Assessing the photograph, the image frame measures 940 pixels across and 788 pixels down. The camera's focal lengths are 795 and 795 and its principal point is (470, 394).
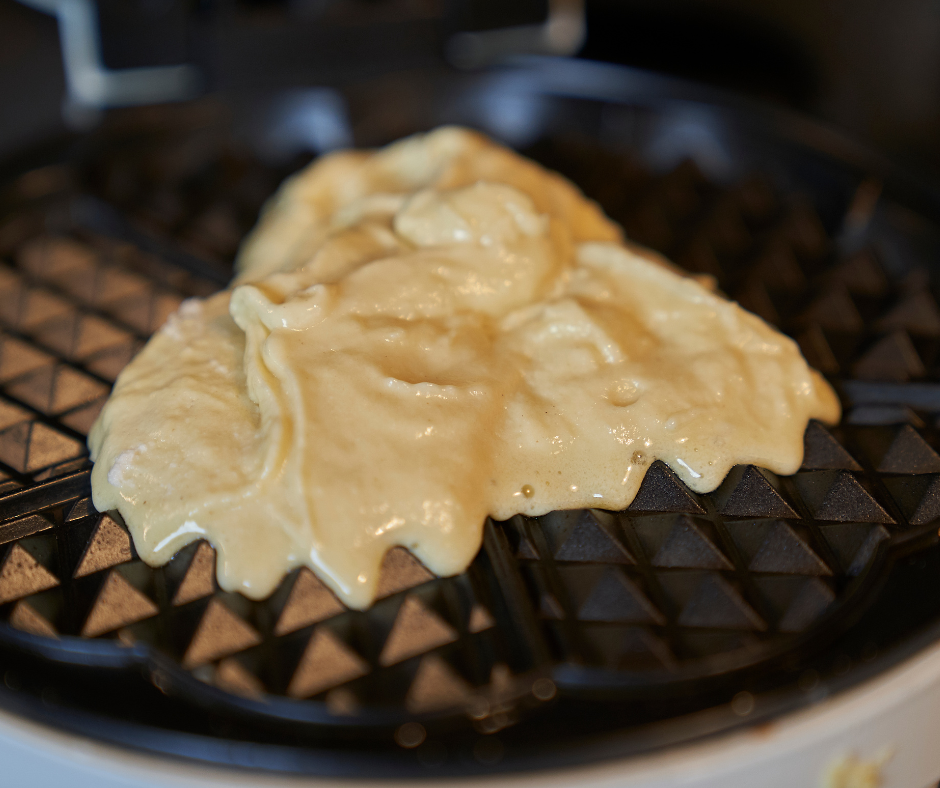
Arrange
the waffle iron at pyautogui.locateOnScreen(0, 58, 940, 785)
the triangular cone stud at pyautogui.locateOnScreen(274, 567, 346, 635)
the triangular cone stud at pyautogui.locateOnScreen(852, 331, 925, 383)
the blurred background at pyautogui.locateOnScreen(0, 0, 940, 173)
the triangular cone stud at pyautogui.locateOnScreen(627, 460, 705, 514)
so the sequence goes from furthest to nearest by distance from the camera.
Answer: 1. the blurred background at pyautogui.locateOnScreen(0, 0, 940, 173)
2. the triangular cone stud at pyautogui.locateOnScreen(852, 331, 925, 383)
3. the triangular cone stud at pyautogui.locateOnScreen(627, 460, 705, 514)
4. the triangular cone stud at pyautogui.locateOnScreen(274, 567, 346, 635)
5. the waffle iron at pyautogui.locateOnScreen(0, 58, 940, 785)

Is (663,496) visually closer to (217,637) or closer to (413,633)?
(413,633)

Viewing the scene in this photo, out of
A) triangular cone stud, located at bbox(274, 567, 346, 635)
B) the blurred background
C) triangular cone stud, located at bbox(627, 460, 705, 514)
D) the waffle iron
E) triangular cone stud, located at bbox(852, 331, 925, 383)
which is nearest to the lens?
the waffle iron

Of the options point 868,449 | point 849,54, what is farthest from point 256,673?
point 849,54

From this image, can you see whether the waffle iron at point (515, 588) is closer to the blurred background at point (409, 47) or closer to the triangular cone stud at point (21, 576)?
the triangular cone stud at point (21, 576)

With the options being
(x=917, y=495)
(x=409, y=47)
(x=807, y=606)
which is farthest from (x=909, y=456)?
(x=409, y=47)

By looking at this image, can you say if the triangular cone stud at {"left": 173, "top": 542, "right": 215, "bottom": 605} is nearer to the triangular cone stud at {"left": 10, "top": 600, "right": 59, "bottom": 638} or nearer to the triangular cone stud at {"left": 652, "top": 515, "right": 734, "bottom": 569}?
the triangular cone stud at {"left": 10, "top": 600, "right": 59, "bottom": 638}

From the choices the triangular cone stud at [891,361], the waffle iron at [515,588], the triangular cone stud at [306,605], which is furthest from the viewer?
the triangular cone stud at [891,361]

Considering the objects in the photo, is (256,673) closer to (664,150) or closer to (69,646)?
(69,646)

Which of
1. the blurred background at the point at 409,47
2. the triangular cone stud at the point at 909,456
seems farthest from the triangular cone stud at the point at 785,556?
the blurred background at the point at 409,47

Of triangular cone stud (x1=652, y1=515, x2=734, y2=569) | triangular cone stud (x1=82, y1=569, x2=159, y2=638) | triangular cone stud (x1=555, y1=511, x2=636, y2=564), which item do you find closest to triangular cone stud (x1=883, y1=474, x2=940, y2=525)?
triangular cone stud (x1=652, y1=515, x2=734, y2=569)
